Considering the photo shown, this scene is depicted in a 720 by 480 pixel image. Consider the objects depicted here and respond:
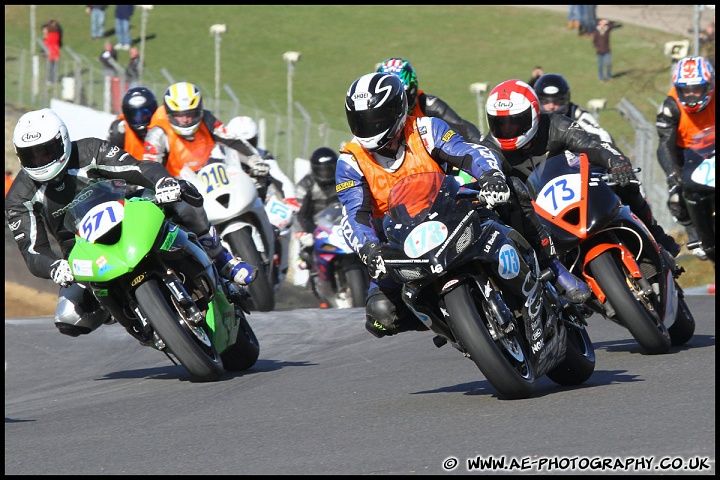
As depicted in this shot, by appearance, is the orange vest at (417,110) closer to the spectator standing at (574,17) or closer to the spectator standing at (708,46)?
the spectator standing at (708,46)

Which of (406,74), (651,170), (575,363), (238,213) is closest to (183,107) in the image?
(238,213)

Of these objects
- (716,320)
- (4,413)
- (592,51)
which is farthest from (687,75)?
(592,51)

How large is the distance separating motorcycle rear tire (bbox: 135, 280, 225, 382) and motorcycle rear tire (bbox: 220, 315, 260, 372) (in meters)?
0.85

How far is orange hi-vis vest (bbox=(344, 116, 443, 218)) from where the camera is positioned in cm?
720

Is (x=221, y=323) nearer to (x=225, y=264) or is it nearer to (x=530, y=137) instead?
(x=225, y=264)

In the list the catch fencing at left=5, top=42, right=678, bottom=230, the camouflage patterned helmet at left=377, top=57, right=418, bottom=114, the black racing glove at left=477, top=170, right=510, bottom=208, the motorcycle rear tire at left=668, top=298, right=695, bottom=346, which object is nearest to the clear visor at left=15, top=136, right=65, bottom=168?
the camouflage patterned helmet at left=377, top=57, right=418, bottom=114

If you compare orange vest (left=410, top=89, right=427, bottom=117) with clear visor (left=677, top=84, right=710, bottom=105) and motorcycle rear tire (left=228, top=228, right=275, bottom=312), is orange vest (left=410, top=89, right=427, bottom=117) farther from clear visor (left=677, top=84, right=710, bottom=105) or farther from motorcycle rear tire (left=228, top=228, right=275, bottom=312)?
clear visor (left=677, top=84, right=710, bottom=105)

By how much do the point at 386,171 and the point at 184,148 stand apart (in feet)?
18.9

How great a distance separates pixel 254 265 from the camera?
38.7 feet

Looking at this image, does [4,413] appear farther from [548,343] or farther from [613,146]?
[613,146]

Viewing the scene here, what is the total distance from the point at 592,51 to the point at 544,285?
33.5 metres

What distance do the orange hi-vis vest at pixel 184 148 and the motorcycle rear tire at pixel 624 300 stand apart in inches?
222

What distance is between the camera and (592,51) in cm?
3931

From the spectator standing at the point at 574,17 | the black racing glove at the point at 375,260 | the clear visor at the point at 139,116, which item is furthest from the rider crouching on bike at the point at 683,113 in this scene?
the spectator standing at the point at 574,17
